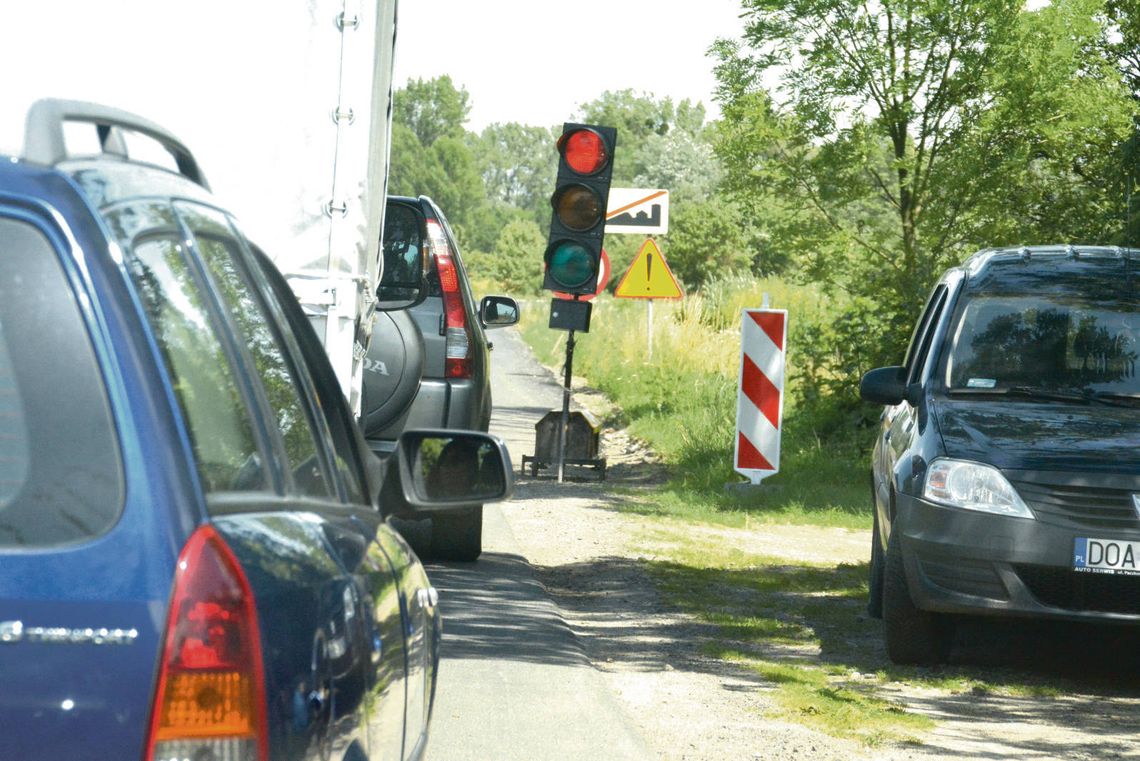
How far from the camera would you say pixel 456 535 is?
9.22m

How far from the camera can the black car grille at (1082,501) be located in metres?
6.48

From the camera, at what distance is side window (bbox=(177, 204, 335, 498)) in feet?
8.35

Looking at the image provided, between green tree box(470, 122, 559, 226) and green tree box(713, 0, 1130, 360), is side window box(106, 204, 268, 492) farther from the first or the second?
green tree box(470, 122, 559, 226)

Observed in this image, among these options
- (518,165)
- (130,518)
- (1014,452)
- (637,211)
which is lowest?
(1014,452)

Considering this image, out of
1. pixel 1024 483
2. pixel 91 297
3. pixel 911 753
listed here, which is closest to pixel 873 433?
pixel 1024 483

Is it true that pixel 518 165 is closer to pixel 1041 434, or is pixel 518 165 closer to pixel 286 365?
pixel 1041 434

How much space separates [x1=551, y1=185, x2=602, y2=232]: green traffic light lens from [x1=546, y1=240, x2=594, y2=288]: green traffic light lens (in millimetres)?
193

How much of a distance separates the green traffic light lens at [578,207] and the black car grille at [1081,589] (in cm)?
757

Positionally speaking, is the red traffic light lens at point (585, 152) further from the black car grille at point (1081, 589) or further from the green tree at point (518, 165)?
the green tree at point (518, 165)

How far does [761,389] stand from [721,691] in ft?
17.9

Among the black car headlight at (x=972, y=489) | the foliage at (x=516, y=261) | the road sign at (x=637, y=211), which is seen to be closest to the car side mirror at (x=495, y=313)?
the black car headlight at (x=972, y=489)

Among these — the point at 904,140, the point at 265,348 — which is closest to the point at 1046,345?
the point at 265,348

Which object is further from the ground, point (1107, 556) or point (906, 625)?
point (1107, 556)

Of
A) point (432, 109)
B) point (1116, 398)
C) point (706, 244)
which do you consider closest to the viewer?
point (1116, 398)
